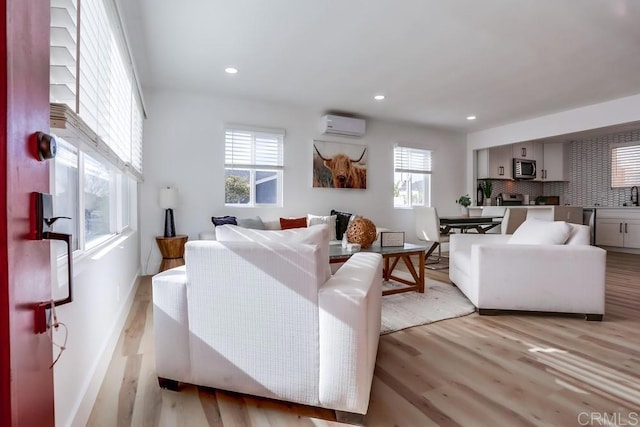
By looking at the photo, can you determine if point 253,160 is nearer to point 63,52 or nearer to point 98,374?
point 98,374

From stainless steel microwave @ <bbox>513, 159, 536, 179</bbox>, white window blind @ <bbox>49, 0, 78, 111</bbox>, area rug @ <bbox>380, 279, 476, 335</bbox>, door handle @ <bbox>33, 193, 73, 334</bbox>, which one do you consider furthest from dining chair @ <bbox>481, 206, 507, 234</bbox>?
door handle @ <bbox>33, 193, 73, 334</bbox>

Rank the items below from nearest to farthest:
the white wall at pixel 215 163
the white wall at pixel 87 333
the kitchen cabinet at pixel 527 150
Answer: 1. the white wall at pixel 87 333
2. the white wall at pixel 215 163
3. the kitchen cabinet at pixel 527 150

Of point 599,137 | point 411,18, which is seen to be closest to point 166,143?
point 411,18

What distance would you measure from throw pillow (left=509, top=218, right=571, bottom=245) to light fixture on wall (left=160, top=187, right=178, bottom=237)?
388 centimetres

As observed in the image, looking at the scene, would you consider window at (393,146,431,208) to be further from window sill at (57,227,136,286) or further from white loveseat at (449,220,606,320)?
window sill at (57,227,136,286)

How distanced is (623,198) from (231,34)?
782cm

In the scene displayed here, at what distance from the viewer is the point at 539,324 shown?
2662mm

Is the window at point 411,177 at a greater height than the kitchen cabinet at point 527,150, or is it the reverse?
the kitchen cabinet at point 527,150

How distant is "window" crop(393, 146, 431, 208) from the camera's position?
6285 mm

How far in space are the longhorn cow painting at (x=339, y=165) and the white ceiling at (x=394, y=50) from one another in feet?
2.64

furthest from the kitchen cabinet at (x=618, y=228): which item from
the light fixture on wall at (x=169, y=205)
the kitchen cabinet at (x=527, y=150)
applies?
the light fixture on wall at (x=169, y=205)

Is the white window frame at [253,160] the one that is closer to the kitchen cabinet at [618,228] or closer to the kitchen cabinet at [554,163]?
the kitchen cabinet at [554,163]

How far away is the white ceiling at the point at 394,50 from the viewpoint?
267 centimetres

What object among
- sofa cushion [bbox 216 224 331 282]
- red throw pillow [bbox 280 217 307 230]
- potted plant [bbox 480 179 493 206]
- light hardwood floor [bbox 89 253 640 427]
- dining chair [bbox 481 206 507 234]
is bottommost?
light hardwood floor [bbox 89 253 640 427]
